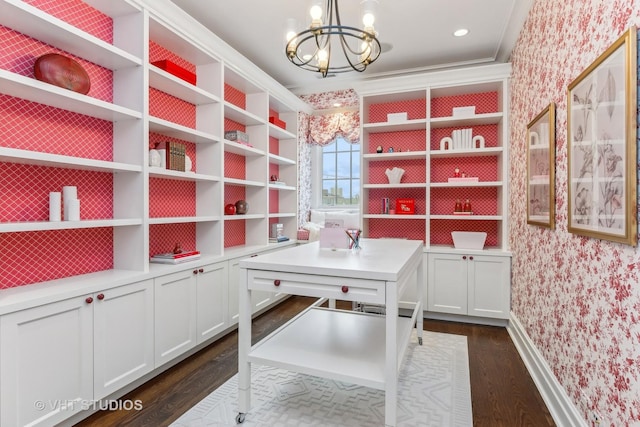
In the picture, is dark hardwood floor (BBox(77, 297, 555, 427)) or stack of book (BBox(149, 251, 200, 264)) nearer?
dark hardwood floor (BBox(77, 297, 555, 427))

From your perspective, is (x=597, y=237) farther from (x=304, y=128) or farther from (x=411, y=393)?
(x=304, y=128)

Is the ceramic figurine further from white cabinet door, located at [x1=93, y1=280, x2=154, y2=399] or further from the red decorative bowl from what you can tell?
white cabinet door, located at [x1=93, y1=280, x2=154, y2=399]

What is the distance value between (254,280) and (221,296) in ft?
4.11

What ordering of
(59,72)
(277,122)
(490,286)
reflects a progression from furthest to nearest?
(277,122), (490,286), (59,72)

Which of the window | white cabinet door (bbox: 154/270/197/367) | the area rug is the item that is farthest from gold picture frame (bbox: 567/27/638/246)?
the window

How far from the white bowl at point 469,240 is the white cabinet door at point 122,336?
290 cm

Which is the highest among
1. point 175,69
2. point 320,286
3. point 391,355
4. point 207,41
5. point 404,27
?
point 404,27

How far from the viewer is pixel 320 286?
1696 millimetres

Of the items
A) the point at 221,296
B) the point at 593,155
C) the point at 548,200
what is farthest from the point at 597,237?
the point at 221,296

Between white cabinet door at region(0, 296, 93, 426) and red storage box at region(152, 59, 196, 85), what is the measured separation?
1684mm

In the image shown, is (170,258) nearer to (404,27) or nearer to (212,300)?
(212,300)

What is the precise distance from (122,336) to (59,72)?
59.6 inches

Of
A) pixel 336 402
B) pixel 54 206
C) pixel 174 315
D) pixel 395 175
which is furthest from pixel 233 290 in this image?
pixel 395 175

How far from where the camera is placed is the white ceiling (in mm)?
2748
